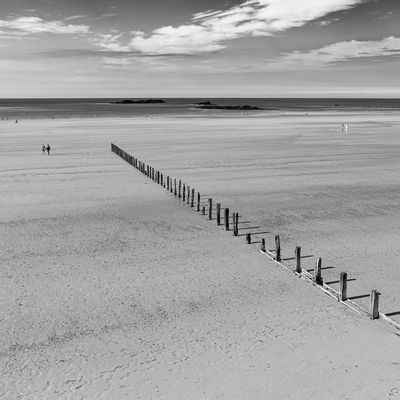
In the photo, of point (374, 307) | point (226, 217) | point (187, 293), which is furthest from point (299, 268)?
point (226, 217)

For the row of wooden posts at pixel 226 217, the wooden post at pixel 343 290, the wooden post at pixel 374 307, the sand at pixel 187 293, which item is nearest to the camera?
the sand at pixel 187 293

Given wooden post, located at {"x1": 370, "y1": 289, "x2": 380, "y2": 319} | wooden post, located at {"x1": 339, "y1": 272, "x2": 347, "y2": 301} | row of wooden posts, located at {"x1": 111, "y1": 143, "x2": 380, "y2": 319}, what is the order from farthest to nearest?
wooden post, located at {"x1": 339, "y1": 272, "x2": 347, "y2": 301}
row of wooden posts, located at {"x1": 111, "y1": 143, "x2": 380, "y2": 319}
wooden post, located at {"x1": 370, "y1": 289, "x2": 380, "y2": 319}

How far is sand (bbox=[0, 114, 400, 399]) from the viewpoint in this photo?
11.3 m

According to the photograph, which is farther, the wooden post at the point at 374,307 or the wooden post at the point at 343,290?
the wooden post at the point at 343,290

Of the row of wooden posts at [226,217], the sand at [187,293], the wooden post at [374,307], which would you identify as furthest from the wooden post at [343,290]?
the wooden post at [374,307]

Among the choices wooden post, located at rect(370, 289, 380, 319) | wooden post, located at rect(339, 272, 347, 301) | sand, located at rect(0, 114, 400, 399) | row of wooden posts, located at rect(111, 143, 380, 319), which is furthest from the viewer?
wooden post, located at rect(339, 272, 347, 301)

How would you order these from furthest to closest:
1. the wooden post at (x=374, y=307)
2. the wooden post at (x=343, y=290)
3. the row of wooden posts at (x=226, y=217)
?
the wooden post at (x=343, y=290)
the row of wooden posts at (x=226, y=217)
the wooden post at (x=374, y=307)

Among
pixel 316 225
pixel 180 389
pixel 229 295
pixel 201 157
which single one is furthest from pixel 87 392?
pixel 201 157

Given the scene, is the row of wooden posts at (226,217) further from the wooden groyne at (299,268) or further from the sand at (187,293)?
the sand at (187,293)

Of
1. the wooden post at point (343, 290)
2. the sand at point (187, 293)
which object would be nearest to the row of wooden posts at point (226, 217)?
the wooden post at point (343, 290)

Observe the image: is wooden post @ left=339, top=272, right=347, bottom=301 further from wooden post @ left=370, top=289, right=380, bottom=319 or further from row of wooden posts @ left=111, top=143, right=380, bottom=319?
wooden post @ left=370, top=289, right=380, bottom=319

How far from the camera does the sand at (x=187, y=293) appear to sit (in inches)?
445

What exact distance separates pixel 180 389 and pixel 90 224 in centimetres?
1430

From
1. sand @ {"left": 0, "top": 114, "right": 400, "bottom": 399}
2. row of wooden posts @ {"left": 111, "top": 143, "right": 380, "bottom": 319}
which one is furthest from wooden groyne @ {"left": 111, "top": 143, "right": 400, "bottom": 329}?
sand @ {"left": 0, "top": 114, "right": 400, "bottom": 399}
